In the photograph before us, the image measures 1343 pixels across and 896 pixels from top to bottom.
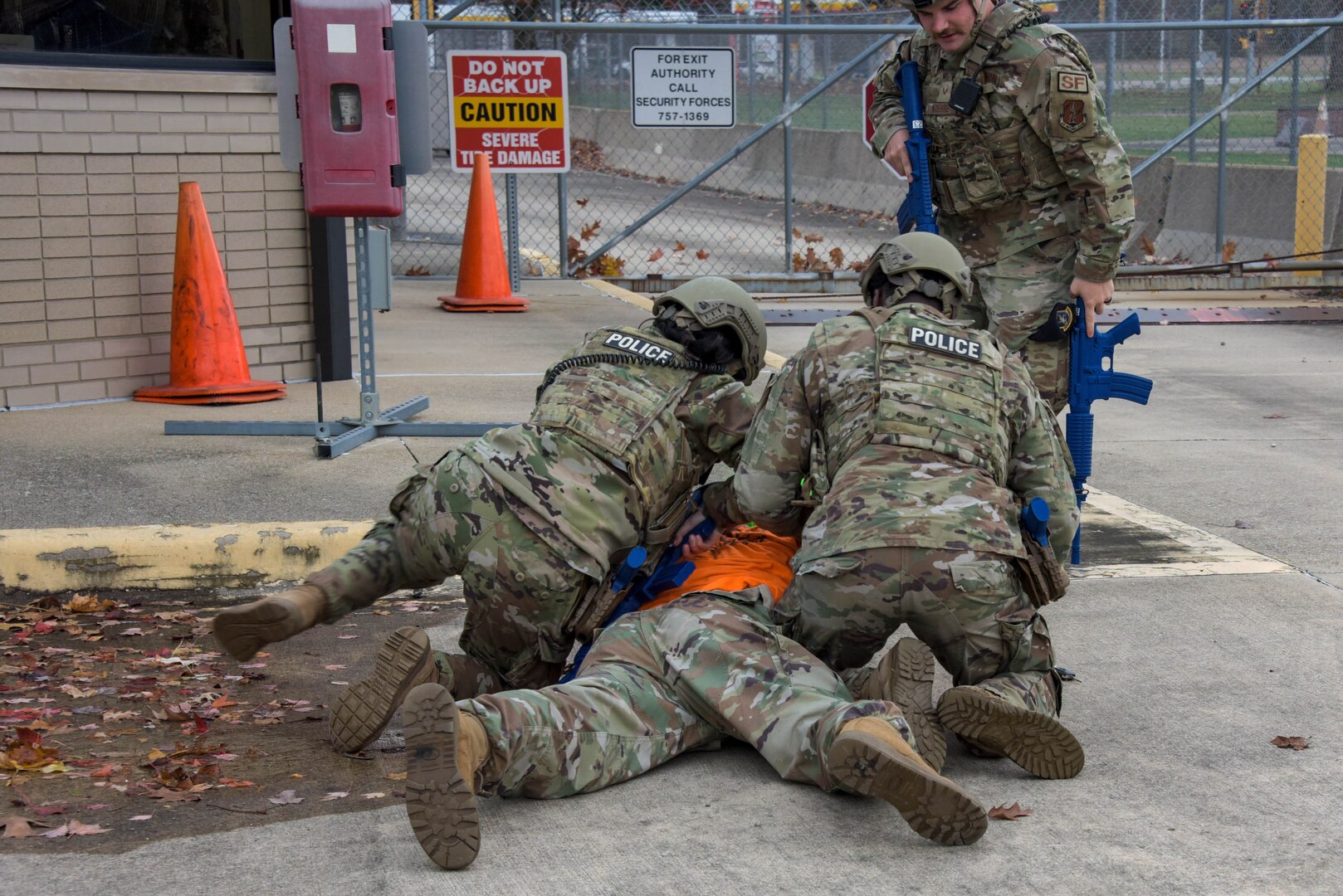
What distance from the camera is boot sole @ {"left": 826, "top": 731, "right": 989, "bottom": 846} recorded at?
287cm

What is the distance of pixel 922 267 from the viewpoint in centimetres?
383

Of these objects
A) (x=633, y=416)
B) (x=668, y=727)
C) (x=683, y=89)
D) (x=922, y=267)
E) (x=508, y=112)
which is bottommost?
(x=668, y=727)

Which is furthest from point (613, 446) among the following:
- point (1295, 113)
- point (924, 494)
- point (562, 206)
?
point (1295, 113)

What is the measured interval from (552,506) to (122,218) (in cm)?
462

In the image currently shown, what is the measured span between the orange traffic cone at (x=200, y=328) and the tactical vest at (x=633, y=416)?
3934 millimetres

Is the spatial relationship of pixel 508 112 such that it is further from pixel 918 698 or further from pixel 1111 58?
pixel 918 698

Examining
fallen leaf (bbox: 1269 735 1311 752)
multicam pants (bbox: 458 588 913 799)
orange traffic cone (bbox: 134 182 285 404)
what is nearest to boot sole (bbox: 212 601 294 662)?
multicam pants (bbox: 458 588 913 799)

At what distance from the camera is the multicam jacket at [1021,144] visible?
4.96 m

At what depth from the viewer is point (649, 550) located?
12.9 ft

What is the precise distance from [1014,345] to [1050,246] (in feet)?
1.26

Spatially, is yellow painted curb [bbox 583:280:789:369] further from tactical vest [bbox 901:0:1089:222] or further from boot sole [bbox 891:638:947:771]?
boot sole [bbox 891:638:947:771]

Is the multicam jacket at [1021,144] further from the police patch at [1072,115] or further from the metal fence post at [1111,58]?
the metal fence post at [1111,58]

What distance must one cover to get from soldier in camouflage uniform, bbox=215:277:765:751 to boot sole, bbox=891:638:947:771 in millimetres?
820

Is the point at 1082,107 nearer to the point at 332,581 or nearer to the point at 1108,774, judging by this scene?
the point at 1108,774
